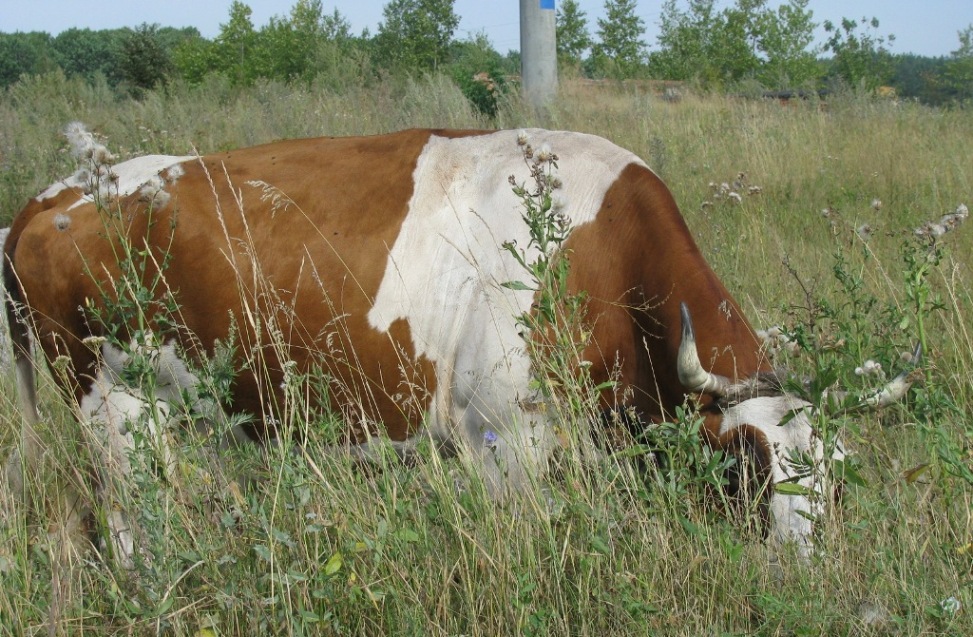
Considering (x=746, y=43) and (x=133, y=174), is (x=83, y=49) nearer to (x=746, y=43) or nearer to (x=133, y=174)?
(x=746, y=43)

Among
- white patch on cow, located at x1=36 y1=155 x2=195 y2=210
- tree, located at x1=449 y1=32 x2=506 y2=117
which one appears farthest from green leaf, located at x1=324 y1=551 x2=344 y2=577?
tree, located at x1=449 y1=32 x2=506 y2=117

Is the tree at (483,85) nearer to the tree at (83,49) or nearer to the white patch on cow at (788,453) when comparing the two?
the white patch on cow at (788,453)

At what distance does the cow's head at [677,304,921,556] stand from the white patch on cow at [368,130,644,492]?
2.31 feet

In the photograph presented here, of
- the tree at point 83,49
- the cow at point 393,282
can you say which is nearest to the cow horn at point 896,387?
the cow at point 393,282

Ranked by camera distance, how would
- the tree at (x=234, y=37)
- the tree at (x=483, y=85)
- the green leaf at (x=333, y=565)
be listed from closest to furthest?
1. the green leaf at (x=333, y=565)
2. the tree at (x=483, y=85)
3. the tree at (x=234, y=37)

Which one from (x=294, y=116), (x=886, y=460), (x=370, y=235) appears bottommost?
(x=886, y=460)

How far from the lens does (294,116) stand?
1037cm

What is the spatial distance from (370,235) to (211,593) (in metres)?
1.74

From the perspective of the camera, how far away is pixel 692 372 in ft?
9.66

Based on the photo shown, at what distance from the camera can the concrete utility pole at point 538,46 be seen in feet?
39.6

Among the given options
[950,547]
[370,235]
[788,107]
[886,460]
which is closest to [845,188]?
[788,107]

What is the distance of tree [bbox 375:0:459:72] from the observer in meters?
27.3

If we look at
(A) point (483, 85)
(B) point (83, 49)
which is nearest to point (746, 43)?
(A) point (483, 85)

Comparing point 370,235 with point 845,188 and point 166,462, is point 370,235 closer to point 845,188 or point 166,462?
point 166,462
